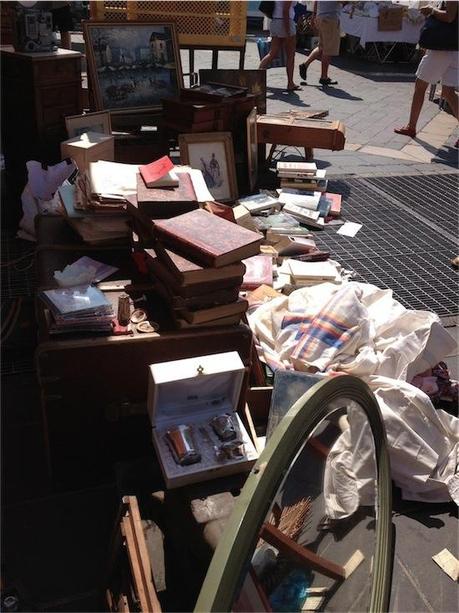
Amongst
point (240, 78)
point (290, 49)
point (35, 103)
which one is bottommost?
point (35, 103)

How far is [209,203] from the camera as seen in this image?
2799 mm

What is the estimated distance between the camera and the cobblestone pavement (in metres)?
6.43

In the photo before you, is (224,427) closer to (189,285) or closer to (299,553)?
(189,285)

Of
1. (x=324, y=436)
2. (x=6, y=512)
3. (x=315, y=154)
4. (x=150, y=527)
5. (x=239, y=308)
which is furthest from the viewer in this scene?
(x=315, y=154)

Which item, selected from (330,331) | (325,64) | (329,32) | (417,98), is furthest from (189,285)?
(325,64)

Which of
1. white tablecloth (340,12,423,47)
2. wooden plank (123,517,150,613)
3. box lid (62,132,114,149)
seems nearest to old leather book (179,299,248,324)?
wooden plank (123,517,150,613)

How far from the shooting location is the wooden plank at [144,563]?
1592 millimetres

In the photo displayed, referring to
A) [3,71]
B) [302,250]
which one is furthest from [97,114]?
[302,250]

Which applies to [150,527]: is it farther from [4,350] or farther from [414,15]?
[414,15]

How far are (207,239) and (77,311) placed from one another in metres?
0.55

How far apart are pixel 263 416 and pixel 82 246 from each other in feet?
3.81

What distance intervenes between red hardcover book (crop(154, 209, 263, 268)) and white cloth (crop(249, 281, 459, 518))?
2.23 ft

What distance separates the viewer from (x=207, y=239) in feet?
7.57

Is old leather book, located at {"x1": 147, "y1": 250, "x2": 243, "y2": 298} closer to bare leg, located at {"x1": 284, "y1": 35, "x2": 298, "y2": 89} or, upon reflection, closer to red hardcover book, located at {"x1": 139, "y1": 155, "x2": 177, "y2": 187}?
red hardcover book, located at {"x1": 139, "y1": 155, "x2": 177, "y2": 187}
